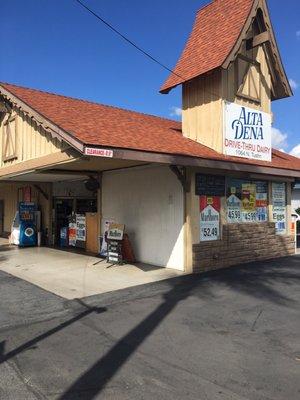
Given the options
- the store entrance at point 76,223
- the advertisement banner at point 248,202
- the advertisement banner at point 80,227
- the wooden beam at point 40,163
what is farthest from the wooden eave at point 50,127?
the advertisement banner at point 248,202

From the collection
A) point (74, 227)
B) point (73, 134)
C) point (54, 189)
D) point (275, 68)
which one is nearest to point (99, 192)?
point (74, 227)

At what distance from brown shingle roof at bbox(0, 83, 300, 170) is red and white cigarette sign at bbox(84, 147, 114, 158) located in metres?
0.10

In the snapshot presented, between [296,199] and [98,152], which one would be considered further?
[296,199]

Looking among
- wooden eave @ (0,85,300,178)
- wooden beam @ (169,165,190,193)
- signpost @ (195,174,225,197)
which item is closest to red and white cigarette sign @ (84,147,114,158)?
wooden eave @ (0,85,300,178)

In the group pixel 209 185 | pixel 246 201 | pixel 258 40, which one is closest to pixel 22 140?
pixel 209 185

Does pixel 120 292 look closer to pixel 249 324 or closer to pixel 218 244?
pixel 249 324

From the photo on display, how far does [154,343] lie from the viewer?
5.79 m

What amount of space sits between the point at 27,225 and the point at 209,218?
8.41 metres

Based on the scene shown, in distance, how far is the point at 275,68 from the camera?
14.1m

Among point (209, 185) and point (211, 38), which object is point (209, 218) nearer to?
point (209, 185)

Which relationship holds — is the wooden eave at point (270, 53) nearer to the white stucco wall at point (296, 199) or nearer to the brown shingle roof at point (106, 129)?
the brown shingle roof at point (106, 129)

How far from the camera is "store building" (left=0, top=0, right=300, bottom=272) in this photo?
430 inches

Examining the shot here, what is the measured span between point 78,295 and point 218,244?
179 inches

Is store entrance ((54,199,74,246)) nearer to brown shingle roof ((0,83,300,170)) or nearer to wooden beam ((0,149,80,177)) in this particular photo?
wooden beam ((0,149,80,177))
